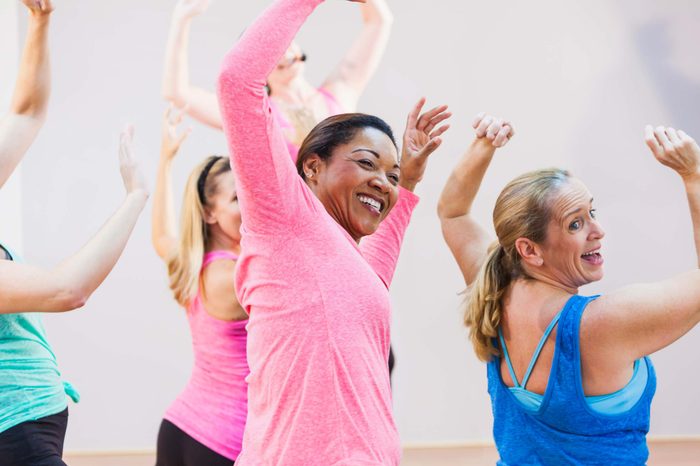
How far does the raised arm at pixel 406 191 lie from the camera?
178cm

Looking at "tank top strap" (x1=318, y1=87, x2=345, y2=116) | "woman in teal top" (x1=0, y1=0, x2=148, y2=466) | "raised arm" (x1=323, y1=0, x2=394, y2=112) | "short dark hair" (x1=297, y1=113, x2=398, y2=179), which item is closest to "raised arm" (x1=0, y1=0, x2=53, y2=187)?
"woman in teal top" (x1=0, y1=0, x2=148, y2=466)

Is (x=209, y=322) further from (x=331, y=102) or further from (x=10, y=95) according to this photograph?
(x=10, y=95)

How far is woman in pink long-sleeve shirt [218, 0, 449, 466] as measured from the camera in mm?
1291

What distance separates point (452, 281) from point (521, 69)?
1004 millimetres

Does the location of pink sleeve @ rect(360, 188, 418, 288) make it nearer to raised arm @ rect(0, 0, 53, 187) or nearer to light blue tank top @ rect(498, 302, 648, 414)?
light blue tank top @ rect(498, 302, 648, 414)

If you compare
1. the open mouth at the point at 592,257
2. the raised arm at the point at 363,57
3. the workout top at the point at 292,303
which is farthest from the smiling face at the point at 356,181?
the raised arm at the point at 363,57

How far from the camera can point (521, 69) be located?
399cm

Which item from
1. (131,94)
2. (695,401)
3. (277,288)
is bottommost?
(695,401)

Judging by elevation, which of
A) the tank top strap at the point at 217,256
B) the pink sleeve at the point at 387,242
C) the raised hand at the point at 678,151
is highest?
the raised hand at the point at 678,151

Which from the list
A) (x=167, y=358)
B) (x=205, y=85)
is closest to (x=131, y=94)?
(x=205, y=85)

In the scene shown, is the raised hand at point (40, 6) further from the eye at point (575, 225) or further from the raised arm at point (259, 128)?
the eye at point (575, 225)

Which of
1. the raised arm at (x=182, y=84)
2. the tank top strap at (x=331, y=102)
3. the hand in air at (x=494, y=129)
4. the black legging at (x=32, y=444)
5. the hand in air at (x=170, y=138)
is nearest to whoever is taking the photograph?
the black legging at (x=32, y=444)

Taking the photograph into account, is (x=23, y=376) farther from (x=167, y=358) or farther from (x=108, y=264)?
(x=167, y=358)

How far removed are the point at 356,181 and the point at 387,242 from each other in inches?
12.9
